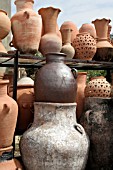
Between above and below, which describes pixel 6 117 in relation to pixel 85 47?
below

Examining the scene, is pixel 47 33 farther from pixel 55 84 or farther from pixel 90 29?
pixel 55 84

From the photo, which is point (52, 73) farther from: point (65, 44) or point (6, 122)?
point (65, 44)

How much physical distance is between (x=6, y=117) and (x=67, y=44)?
1629 mm

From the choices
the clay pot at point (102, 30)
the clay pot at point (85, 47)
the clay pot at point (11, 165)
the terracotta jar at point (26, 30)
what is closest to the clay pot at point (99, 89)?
the clay pot at point (85, 47)

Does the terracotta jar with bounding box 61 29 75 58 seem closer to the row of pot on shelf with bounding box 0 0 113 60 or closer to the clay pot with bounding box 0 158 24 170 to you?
the row of pot on shelf with bounding box 0 0 113 60

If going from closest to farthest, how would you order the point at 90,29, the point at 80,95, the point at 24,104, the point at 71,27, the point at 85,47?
the point at 24,104 < the point at 80,95 < the point at 85,47 < the point at 71,27 < the point at 90,29

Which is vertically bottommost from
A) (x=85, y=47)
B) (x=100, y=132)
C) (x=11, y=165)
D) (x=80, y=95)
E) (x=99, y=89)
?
(x=11, y=165)

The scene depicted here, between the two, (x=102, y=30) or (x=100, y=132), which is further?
(x=102, y=30)

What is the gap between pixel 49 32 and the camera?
3861 mm

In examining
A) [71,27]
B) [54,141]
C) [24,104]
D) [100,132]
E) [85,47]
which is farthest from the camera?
[71,27]

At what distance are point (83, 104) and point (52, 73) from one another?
998 millimetres

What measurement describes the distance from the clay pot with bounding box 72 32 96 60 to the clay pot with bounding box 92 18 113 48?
17.2 inches

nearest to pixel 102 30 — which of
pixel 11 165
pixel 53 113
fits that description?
pixel 53 113

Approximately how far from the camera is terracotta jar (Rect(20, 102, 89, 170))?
284 cm
